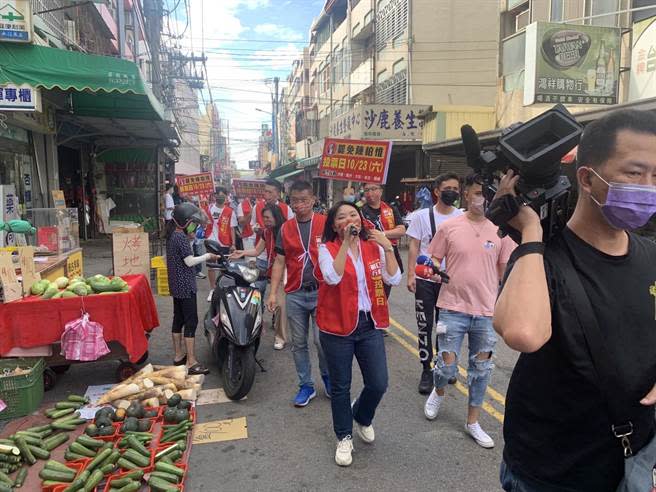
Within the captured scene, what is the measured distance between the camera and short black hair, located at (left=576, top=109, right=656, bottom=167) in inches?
57.9

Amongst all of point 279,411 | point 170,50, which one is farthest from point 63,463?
point 170,50

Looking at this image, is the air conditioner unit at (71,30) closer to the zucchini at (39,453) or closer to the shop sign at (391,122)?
the shop sign at (391,122)

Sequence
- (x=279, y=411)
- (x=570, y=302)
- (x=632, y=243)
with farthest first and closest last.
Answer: (x=279, y=411), (x=632, y=243), (x=570, y=302)

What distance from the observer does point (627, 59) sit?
460 inches

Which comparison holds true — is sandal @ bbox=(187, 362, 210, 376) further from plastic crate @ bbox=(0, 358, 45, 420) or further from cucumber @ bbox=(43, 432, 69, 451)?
cucumber @ bbox=(43, 432, 69, 451)

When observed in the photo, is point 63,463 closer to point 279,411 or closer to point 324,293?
point 279,411

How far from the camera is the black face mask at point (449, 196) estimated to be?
4.60 metres

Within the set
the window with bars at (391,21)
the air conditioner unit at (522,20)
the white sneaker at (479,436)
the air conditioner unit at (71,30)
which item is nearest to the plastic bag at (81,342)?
the white sneaker at (479,436)

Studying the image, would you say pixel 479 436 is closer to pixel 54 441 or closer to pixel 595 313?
pixel 595 313

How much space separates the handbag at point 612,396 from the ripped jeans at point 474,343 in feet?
7.21

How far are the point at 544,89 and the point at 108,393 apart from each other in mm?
11263

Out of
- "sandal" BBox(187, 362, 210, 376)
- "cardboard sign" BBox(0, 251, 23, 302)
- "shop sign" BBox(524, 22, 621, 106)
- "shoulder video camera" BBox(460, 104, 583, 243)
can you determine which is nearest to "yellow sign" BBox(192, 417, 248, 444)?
"sandal" BBox(187, 362, 210, 376)

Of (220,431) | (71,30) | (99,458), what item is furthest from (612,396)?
(71,30)

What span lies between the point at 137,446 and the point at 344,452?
143 cm
